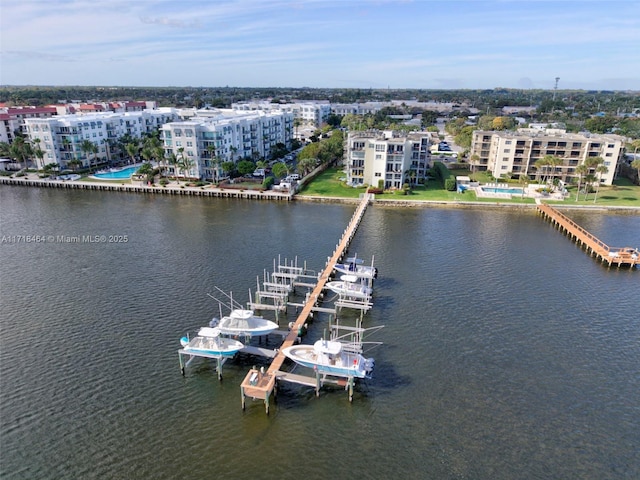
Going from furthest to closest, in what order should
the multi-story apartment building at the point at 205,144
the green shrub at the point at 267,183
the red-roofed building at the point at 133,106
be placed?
the red-roofed building at the point at 133,106, the multi-story apartment building at the point at 205,144, the green shrub at the point at 267,183

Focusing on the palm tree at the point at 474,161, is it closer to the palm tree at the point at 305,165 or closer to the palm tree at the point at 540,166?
the palm tree at the point at 540,166

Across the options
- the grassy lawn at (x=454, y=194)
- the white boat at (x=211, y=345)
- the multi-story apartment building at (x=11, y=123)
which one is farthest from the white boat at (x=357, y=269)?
the multi-story apartment building at (x=11, y=123)

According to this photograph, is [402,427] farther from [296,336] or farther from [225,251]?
[225,251]

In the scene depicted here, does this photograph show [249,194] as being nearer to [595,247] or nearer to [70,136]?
[70,136]

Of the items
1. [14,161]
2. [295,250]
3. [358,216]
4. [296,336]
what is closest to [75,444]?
[296,336]

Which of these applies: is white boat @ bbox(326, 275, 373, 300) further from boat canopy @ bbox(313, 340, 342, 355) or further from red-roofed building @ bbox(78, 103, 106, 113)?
red-roofed building @ bbox(78, 103, 106, 113)
